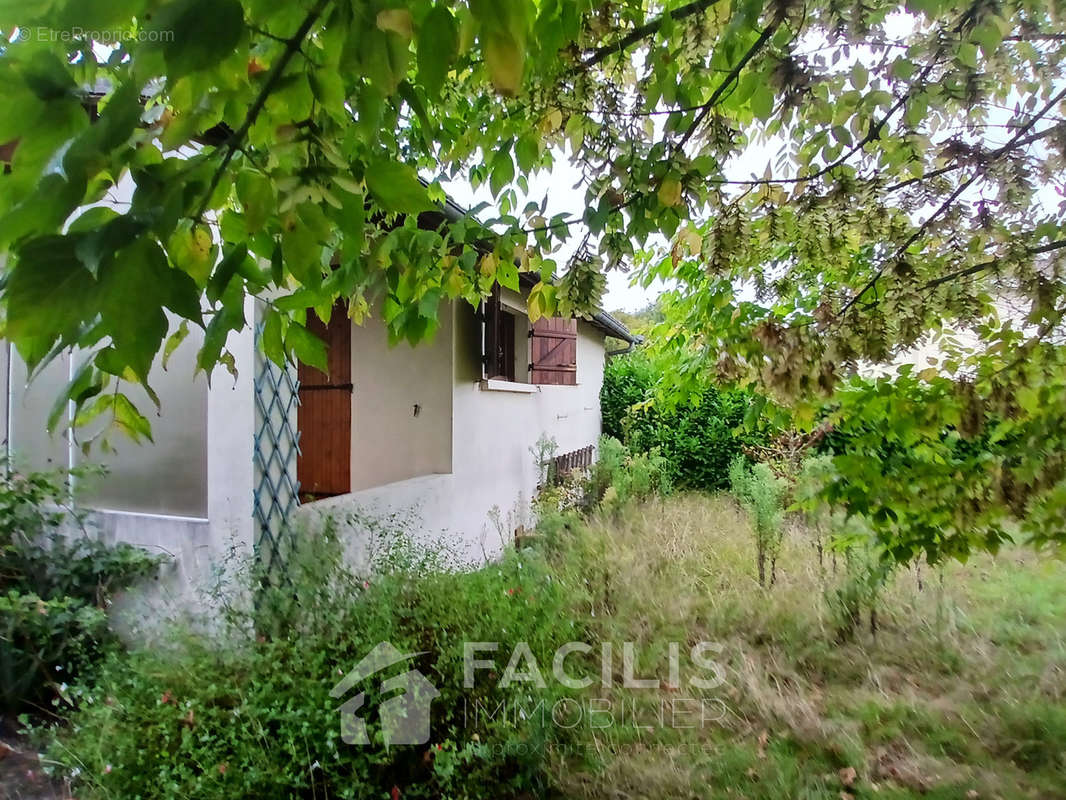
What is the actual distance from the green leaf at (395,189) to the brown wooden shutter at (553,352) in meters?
6.05

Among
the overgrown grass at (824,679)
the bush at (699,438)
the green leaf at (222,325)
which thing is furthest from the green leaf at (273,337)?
the bush at (699,438)

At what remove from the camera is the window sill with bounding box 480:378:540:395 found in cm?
602

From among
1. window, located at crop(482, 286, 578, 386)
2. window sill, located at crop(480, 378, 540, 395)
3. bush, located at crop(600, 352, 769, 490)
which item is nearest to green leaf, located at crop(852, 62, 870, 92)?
window, located at crop(482, 286, 578, 386)

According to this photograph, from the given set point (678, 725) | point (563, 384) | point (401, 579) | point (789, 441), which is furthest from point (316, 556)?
point (789, 441)

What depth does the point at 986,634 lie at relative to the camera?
3.98 metres

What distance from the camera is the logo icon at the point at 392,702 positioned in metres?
2.40

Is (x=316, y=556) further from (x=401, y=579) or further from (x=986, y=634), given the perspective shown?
(x=986, y=634)

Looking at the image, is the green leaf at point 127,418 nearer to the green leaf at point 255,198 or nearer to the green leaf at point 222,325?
the green leaf at point 222,325

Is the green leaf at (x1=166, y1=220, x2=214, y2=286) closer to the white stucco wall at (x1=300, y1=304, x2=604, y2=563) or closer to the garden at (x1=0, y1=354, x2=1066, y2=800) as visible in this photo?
the garden at (x1=0, y1=354, x2=1066, y2=800)

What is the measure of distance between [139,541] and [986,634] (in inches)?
225

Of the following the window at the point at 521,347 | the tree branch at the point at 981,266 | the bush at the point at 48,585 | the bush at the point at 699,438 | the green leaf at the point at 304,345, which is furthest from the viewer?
the bush at the point at 699,438

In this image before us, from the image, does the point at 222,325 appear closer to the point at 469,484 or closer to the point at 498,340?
the point at 469,484

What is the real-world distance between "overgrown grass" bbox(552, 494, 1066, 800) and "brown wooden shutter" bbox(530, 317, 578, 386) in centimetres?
276

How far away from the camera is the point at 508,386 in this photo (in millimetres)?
6523
